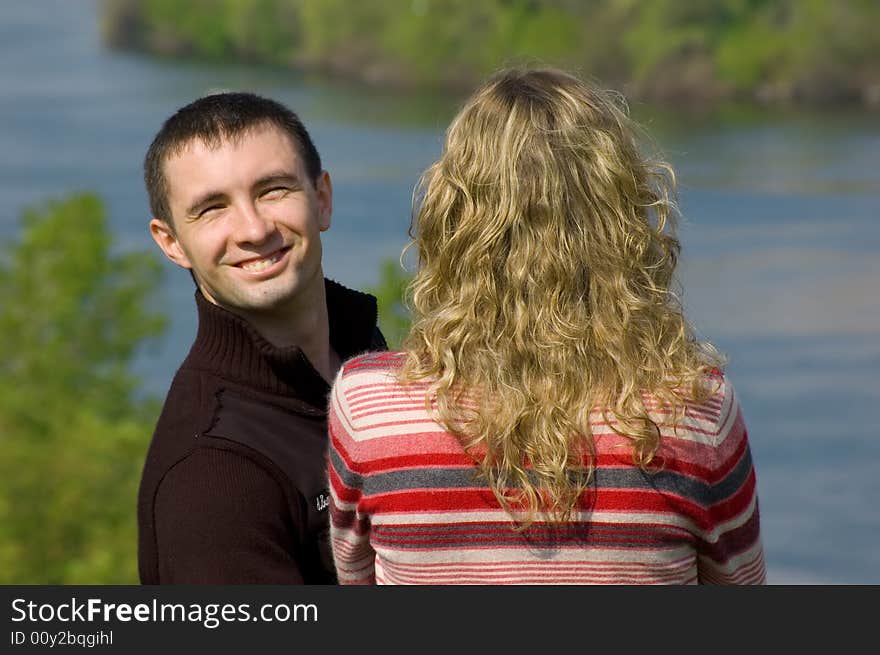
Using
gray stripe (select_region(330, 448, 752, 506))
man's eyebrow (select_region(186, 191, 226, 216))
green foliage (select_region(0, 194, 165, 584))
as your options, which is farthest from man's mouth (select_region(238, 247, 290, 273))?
green foliage (select_region(0, 194, 165, 584))

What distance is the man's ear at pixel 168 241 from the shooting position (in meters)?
2.46

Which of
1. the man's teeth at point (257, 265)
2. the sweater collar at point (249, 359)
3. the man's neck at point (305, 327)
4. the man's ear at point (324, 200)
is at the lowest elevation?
the sweater collar at point (249, 359)

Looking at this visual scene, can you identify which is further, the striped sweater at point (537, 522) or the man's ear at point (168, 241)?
the man's ear at point (168, 241)

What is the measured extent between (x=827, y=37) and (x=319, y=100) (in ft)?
50.9

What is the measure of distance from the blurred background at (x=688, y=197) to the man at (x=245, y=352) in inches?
1090

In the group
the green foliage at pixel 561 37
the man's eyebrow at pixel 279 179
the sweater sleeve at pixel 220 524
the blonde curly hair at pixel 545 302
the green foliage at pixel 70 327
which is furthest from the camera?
the green foliage at pixel 561 37

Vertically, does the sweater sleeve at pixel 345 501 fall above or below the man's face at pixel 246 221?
below

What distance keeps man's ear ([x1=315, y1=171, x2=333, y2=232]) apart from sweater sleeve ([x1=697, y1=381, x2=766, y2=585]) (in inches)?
36.3

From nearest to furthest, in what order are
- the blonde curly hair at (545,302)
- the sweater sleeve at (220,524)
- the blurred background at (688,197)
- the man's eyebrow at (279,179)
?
the blonde curly hair at (545,302) → the sweater sleeve at (220,524) → the man's eyebrow at (279,179) → the blurred background at (688,197)

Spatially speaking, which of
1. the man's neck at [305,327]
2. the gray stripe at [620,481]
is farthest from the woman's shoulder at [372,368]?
the man's neck at [305,327]

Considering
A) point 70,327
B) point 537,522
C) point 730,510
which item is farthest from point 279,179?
point 70,327

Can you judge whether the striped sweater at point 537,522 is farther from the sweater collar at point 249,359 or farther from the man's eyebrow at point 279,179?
the man's eyebrow at point 279,179

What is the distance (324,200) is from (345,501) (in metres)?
0.78

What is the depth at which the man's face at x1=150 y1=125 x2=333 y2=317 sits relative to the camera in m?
2.35
